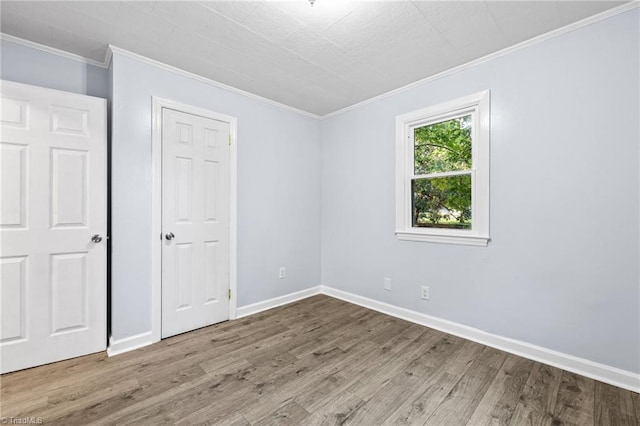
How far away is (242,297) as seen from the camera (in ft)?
10.3

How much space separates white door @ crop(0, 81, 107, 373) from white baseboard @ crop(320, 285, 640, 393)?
2.86 meters

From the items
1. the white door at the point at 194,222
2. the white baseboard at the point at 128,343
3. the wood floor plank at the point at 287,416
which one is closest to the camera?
the wood floor plank at the point at 287,416

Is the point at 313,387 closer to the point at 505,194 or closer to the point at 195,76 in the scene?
the point at 505,194

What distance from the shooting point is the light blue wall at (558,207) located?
1.87 metres

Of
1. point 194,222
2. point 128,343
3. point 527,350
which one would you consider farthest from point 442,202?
point 128,343

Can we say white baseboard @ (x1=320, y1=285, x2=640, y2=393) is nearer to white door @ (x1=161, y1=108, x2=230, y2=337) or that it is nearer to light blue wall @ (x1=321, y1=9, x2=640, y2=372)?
light blue wall @ (x1=321, y1=9, x2=640, y2=372)

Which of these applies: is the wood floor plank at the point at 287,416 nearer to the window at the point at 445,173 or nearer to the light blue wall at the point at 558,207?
the light blue wall at the point at 558,207

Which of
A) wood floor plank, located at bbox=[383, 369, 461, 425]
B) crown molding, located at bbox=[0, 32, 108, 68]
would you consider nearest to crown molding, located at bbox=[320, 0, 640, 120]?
wood floor plank, located at bbox=[383, 369, 461, 425]

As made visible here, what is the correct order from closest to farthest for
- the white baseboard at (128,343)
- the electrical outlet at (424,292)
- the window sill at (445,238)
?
the white baseboard at (128,343), the window sill at (445,238), the electrical outlet at (424,292)

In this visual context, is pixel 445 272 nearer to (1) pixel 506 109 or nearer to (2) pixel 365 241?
(2) pixel 365 241

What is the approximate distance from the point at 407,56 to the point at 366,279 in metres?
2.43

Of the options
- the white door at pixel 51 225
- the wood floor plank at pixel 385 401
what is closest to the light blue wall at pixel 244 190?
the white door at pixel 51 225

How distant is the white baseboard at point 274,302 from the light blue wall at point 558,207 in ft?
4.55

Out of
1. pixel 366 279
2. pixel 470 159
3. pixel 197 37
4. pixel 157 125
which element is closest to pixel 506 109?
pixel 470 159
